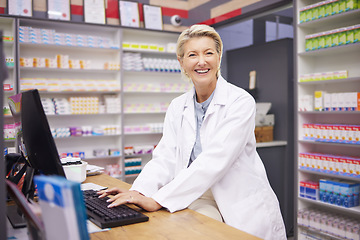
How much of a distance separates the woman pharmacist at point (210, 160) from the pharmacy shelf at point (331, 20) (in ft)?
7.60

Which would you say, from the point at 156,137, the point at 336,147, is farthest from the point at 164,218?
the point at 156,137

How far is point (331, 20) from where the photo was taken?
397 centimetres

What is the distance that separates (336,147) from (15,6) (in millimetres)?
4819

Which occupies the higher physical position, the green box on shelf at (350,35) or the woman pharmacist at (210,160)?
the green box on shelf at (350,35)

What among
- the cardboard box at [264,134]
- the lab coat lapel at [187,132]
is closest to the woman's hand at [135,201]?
the lab coat lapel at [187,132]

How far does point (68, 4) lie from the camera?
5.36 m

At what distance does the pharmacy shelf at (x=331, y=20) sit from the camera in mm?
3632

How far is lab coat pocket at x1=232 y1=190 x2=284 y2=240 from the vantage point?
1723mm

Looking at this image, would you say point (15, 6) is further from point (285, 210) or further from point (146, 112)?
point (285, 210)

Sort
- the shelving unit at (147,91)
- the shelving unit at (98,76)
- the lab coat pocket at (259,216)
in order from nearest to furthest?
the lab coat pocket at (259,216) < the shelving unit at (98,76) < the shelving unit at (147,91)

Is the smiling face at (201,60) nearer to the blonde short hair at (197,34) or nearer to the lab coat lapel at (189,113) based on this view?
the blonde short hair at (197,34)

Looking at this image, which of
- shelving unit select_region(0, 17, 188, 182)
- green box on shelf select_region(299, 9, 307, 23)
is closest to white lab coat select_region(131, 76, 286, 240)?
green box on shelf select_region(299, 9, 307, 23)

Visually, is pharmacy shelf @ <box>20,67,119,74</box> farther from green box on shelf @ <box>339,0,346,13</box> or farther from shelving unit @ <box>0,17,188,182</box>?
green box on shelf @ <box>339,0,346,13</box>

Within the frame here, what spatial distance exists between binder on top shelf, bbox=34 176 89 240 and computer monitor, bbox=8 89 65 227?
471 millimetres
